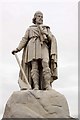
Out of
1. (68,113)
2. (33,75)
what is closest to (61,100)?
(68,113)

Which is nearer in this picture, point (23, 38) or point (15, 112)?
point (15, 112)

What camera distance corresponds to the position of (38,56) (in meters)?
11.5

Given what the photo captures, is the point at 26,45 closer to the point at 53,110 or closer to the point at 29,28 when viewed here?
the point at 29,28

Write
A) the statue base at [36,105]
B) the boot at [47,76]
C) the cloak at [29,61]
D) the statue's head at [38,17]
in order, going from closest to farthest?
the statue base at [36,105] → the boot at [47,76] → the cloak at [29,61] → the statue's head at [38,17]

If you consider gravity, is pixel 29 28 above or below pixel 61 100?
above

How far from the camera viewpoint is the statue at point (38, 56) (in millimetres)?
11477

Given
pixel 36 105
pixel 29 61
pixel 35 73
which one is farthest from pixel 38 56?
pixel 36 105

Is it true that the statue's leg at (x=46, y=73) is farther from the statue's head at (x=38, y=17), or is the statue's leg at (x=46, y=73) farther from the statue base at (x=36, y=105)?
the statue's head at (x=38, y=17)

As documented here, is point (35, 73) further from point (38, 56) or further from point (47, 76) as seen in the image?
point (38, 56)

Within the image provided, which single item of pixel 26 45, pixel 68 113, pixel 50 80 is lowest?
pixel 68 113

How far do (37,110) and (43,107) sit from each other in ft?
0.58

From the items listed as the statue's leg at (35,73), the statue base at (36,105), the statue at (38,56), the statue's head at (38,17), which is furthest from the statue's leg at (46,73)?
the statue's head at (38,17)

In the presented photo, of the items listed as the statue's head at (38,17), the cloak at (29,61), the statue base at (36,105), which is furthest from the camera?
the statue's head at (38,17)

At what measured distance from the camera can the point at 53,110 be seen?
10.6 metres
